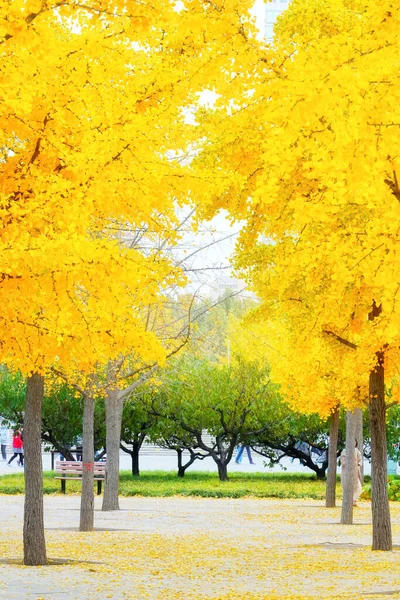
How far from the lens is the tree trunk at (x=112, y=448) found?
69.6 feet

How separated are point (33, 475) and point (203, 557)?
2.76 metres

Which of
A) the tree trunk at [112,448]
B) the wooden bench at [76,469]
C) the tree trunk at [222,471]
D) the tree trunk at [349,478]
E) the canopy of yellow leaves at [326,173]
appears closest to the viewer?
the canopy of yellow leaves at [326,173]

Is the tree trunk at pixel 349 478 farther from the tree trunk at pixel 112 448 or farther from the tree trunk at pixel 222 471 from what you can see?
the tree trunk at pixel 222 471

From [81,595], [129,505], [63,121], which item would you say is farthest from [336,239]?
[129,505]

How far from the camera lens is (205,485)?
32.0 metres

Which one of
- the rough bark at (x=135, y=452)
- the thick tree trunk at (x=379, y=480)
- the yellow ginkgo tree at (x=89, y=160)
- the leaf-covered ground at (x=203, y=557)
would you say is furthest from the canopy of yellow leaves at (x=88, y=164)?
the rough bark at (x=135, y=452)

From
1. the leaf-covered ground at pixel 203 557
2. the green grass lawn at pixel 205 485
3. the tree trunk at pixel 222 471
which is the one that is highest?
the tree trunk at pixel 222 471

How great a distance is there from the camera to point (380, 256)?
7.82 meters

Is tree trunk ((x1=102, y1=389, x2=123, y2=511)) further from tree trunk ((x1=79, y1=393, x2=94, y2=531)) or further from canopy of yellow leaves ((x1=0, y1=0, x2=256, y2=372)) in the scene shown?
canopy of yellow leaves ((x1=0, y1=0, x2=256, y2=372))

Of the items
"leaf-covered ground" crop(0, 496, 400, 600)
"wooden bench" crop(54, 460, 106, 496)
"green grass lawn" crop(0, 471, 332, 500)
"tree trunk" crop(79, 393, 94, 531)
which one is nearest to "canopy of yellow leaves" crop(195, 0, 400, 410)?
"leaf-covered ground" crop(0, 496, 400, 600)

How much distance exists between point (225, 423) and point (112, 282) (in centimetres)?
2760

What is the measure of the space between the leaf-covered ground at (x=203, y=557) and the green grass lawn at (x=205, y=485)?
17.0 ft

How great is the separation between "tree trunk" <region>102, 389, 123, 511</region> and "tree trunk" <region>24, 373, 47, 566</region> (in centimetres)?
917

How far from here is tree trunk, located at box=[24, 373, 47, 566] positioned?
38.7 ft
